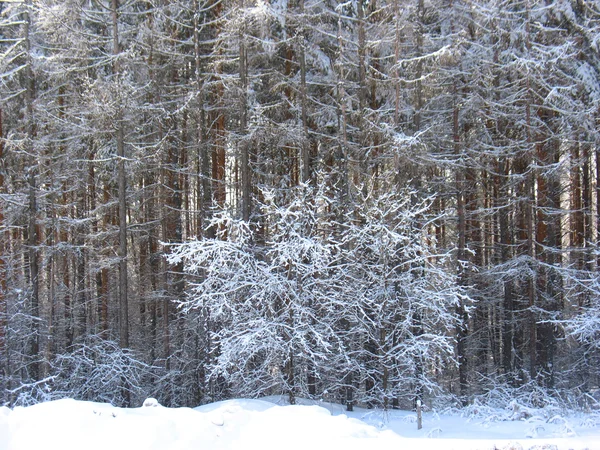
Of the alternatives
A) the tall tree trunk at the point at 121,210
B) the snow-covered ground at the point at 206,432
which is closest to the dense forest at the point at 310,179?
the tall tree trunk at the point at 121,210

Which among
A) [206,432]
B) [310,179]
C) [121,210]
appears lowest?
[206,432]

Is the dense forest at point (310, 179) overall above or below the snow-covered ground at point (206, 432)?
above

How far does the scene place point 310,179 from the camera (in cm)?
1216

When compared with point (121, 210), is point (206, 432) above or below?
below

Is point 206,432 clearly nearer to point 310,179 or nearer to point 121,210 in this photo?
point 310,179

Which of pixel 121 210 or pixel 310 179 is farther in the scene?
pixel 121 210

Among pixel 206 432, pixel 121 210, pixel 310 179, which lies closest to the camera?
pixel 206 432

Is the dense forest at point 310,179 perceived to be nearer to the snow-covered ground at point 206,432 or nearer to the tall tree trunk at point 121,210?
the tall tree trunk at point 121,210

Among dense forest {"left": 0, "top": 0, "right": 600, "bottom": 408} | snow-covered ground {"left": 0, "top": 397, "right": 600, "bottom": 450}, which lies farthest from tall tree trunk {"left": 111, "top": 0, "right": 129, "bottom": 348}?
snow-covered ground {"left": 0, "top": 397, "right": 600, "bottom": 450}

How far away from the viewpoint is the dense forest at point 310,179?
1190cm

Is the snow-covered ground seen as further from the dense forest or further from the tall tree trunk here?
the tall tree trunk

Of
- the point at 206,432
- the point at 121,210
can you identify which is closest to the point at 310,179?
the point at 121,210

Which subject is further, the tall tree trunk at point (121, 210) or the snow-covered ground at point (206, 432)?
the tall tree trunk at point (121, 210)

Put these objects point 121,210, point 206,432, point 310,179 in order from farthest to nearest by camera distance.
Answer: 1. point 121,210
2. point 310,179
3. point 206,432
